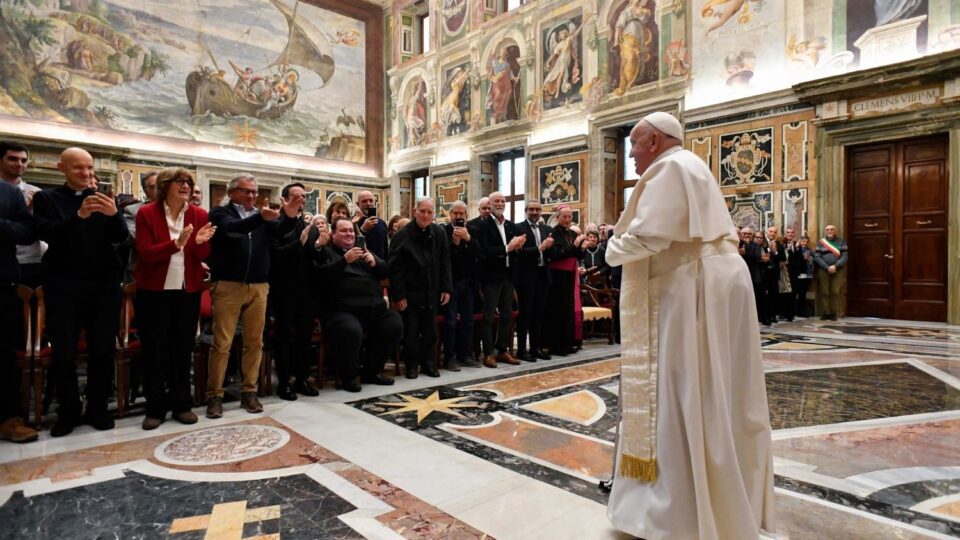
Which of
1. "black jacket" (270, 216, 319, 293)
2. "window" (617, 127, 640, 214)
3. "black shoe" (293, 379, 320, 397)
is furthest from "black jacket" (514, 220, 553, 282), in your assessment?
"window" (617, 127, 640, 214)

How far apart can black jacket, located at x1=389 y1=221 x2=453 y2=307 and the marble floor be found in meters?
0.99

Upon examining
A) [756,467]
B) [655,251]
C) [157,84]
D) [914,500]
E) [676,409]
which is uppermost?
[157,84]

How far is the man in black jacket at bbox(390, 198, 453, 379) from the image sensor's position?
531 cm

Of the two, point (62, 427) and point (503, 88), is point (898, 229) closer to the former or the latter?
point (503, 88)

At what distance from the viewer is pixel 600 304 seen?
8.00 meters

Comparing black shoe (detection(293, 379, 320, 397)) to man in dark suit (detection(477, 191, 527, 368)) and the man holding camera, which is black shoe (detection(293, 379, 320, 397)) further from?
man in dark suit (detection(477, 191, 527, 368))

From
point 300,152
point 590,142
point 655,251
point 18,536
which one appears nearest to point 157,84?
point 300,152

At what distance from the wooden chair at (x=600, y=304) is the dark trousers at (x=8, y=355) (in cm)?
571

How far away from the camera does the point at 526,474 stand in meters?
2.79

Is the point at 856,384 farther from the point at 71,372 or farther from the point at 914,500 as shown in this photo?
the point at 71,372

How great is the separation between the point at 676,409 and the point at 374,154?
17981 mm

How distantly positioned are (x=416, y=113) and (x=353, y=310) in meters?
14.0

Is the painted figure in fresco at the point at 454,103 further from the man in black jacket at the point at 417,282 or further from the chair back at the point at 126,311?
the chair back at the point at 126,311

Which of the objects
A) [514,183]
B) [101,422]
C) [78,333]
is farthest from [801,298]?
[78,333]
